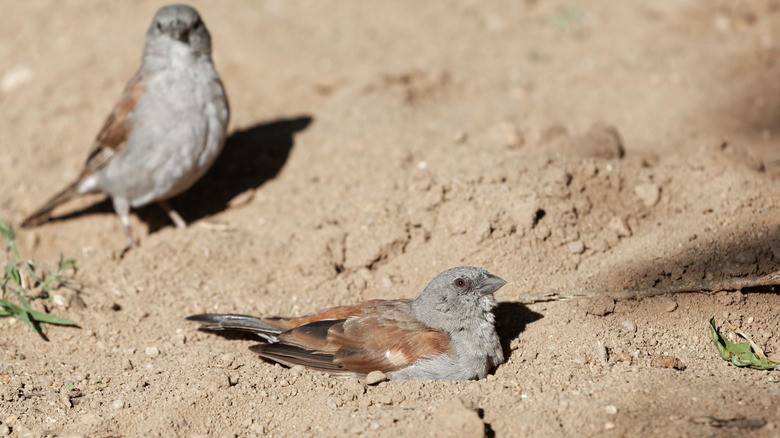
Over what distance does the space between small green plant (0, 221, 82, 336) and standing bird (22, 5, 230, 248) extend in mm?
963

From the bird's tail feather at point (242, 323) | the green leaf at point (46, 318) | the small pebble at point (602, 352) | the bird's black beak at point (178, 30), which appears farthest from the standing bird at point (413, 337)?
the bird's black beak at point (178, 30)

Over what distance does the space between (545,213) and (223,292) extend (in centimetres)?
264

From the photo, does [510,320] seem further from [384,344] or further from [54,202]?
[54,202]

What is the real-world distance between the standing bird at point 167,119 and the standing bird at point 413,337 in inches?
95.1

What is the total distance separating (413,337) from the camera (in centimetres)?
446

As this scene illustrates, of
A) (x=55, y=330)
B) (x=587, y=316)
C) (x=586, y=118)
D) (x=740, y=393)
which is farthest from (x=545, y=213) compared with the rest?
(x=55, y=330)

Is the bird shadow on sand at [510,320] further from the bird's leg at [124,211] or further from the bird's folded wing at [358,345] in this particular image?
the bird's leg at [124,211]

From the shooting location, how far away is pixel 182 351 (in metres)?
4.89

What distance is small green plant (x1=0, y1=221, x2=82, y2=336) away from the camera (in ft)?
16.5

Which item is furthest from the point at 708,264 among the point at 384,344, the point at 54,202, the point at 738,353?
the point at 54,202

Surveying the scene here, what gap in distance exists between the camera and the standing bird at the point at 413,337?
14.4 ft

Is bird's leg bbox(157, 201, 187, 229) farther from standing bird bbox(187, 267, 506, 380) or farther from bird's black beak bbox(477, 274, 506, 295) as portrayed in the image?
bird's black beak bbox(477, 274, 506, 295)

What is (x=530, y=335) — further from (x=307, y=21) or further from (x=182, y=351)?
(x=307, y=21)

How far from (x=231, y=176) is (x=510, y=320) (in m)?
3.75
